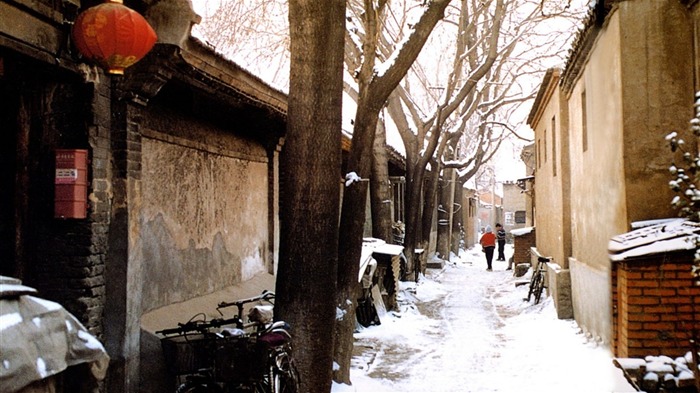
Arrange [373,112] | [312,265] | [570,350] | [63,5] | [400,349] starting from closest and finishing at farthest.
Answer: [63,5], [312,265], [373,112], [570,350], [400,349]

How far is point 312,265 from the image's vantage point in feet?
18.5

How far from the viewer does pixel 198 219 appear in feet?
24.8

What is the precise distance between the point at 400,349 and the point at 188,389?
5.61 metres

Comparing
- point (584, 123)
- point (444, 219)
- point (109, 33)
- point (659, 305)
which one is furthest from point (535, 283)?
point (444, 219)

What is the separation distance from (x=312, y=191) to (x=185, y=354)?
6.19 ft

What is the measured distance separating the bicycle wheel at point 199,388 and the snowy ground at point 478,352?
212cm

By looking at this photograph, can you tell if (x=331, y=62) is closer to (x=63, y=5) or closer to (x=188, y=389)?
(x=63, y=5)

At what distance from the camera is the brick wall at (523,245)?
23984mm

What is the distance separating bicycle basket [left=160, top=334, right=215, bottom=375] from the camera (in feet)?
19.6

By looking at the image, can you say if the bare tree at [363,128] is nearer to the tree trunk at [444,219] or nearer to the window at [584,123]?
the window at [584,123]

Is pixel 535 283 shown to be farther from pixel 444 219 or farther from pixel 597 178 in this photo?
pixel 444 219

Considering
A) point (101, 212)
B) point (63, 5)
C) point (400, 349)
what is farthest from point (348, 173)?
point (400, 349)

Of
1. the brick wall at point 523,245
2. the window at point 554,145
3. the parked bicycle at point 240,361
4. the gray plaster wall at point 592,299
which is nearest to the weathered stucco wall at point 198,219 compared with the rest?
the parked bicycle at point 240,361

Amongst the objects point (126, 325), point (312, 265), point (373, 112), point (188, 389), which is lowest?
point (188, 389)
